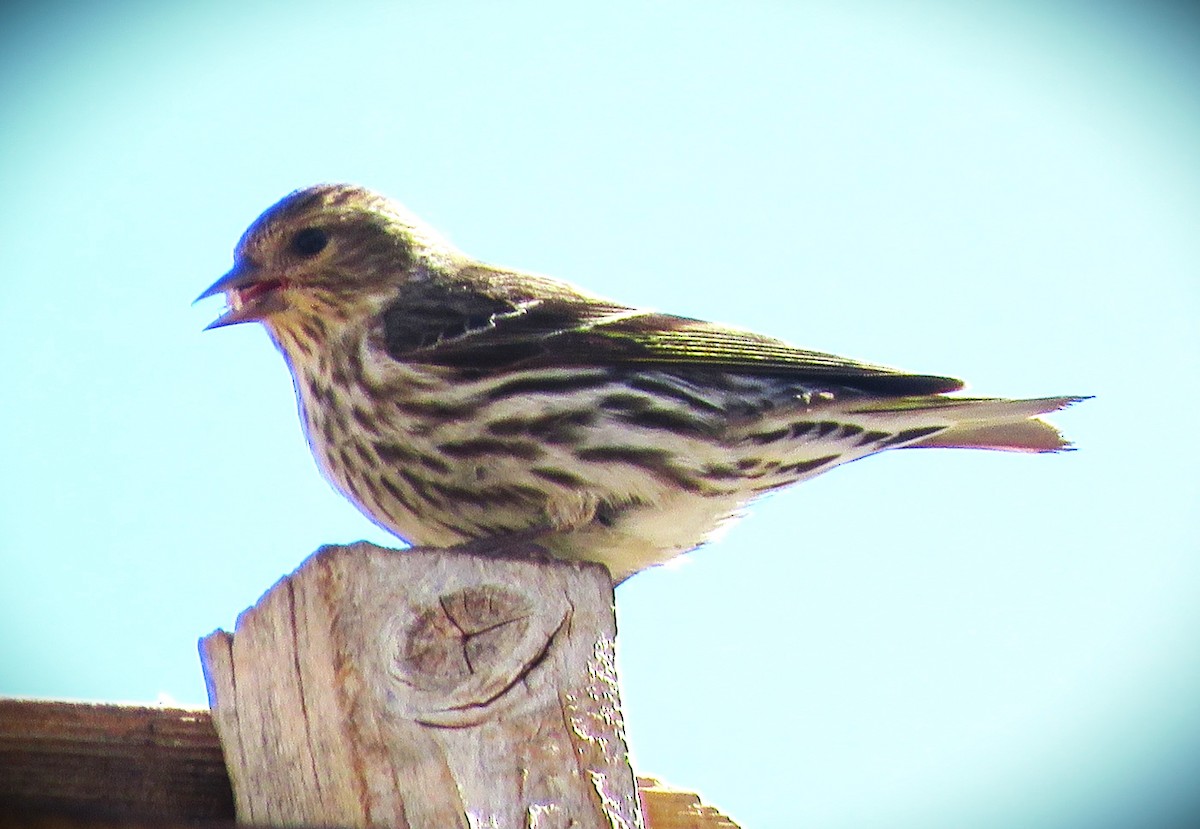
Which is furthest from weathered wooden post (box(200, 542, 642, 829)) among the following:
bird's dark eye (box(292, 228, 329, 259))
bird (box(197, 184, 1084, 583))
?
bird's dark eye (box(292, 228, 329, 259))

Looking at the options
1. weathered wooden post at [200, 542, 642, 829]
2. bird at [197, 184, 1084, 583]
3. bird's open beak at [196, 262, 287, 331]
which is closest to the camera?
weathered wooden post at [200, 542, 642, 829]

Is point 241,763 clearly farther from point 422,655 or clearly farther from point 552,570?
point 552,570

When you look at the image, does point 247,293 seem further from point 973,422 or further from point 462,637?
point 462,637

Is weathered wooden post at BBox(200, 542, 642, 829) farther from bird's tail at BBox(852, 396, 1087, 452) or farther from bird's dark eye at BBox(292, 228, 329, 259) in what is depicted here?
bird's dark eye at BBox(292, 228, 329, 259)

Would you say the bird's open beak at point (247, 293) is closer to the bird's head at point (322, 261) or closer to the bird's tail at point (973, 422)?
the bird's head at point (322, 261)

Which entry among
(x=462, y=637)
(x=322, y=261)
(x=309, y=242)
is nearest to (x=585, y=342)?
(x=322, y=261)

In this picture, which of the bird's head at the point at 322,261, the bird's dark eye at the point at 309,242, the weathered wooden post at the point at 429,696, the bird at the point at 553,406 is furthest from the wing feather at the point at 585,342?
the weathered wooden post at the point at 429,696

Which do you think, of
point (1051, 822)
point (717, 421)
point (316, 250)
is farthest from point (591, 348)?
point (1051, 822)
